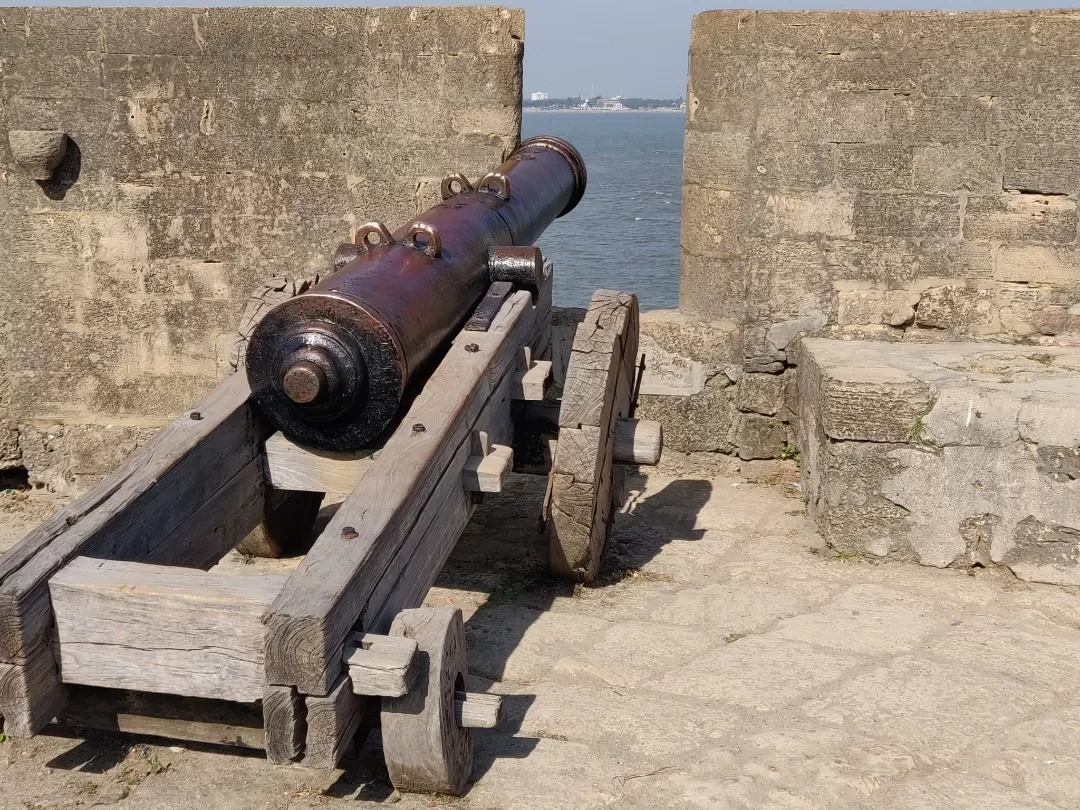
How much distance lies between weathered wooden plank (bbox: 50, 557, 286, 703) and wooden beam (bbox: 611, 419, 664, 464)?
2.04 m

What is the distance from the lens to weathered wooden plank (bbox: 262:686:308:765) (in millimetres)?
2695

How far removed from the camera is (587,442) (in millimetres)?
4219

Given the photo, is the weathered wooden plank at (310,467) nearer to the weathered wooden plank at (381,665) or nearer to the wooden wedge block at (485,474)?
the wooden wedge block at (485,474)

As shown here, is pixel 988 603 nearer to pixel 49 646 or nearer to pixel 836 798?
pixel 836 798

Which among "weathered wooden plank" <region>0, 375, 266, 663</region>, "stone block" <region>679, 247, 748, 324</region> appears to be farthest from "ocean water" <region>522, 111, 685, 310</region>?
"weathered wooden plank" <region>0, 375, 266, 663</region>

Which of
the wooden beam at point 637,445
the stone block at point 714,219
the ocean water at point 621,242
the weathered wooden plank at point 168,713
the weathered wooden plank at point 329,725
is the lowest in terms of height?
the ocean water at point 621,242

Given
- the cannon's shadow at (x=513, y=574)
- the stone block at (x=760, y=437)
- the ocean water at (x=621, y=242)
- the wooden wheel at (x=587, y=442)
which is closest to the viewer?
the cannon's shadow at (x=513, y=574)

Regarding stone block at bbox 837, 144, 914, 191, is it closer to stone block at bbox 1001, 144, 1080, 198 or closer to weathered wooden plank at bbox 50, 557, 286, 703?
stone block at bbox 1001, 144, 1080, 198

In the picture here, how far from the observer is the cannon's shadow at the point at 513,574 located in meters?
3.44

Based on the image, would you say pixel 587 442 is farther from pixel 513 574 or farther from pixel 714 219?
pixel 714 219

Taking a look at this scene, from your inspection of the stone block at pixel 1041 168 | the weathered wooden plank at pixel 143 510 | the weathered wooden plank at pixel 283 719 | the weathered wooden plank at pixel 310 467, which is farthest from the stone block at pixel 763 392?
the weathered wooden plank at pixel 283 719

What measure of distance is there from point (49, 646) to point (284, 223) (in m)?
3.63

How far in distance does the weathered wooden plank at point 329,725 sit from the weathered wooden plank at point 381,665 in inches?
1.7

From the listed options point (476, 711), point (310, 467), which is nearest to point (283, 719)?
point (476, 711)
